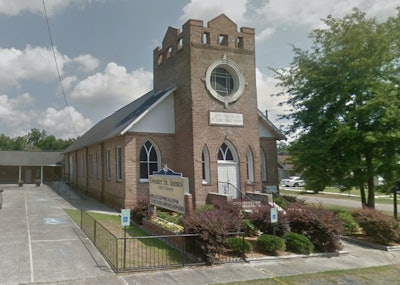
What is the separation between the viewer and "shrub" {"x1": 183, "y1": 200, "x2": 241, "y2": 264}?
9.64 meters

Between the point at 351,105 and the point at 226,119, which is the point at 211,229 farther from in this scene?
the point at 351,105

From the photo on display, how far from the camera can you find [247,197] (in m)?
18.4

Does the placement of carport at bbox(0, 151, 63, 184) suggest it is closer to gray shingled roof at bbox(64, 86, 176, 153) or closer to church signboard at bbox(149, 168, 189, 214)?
gray shingled roof at bbox(64, 86, 176, 153)

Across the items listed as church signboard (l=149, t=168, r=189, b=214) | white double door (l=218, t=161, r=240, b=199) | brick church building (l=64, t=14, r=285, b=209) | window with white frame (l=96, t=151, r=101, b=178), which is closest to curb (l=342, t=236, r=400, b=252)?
brick church building (l=64, t=14, r=285, b=209)

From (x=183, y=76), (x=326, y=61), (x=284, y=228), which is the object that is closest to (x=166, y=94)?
(x=183, y=76)

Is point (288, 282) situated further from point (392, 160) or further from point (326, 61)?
point (326, 61)

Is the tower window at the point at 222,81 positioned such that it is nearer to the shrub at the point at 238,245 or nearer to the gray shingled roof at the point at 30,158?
the shrub at the point at 238,245

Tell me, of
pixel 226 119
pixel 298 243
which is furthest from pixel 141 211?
pixel 226 119

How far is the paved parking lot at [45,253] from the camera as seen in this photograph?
27.2 ft

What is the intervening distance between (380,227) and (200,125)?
931 centimetres

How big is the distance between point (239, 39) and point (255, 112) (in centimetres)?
424

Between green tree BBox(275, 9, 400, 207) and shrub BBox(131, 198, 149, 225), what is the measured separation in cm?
871

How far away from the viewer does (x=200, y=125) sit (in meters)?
18.4

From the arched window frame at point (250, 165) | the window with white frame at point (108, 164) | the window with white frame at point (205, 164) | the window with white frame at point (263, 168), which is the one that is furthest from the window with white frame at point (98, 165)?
the window with white frame at point (263, 168)
